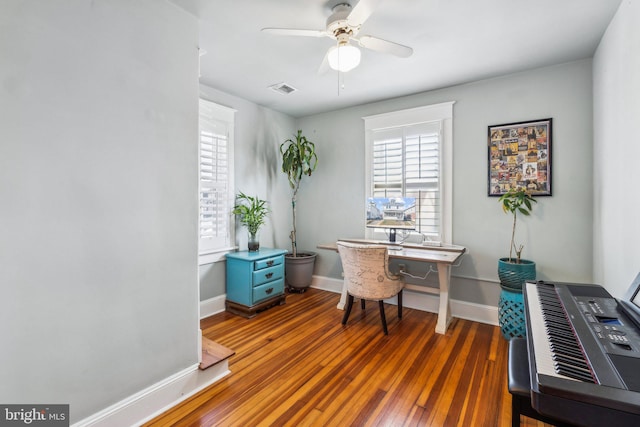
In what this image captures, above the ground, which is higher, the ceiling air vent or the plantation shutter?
the ceiling air vent

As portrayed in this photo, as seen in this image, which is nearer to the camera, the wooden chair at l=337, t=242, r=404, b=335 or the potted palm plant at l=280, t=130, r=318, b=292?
the wooden chair at l=337, t=242, r=404, b=335

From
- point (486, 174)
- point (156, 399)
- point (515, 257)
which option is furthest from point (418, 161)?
point (156, 399)

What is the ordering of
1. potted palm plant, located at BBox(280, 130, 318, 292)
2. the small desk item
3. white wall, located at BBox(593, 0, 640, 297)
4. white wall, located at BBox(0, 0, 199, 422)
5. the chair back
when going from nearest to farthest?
1. white wall, located at BBox(0, 0, 199, 422)
2. white wall, located at BBox(593, 0, 640, 297)
3. the chair back
4. the small desk item
5. potted palm plant, located at BBox(280, 130, 318, 292)

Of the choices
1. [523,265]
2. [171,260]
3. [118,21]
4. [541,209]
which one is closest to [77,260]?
[171,260]

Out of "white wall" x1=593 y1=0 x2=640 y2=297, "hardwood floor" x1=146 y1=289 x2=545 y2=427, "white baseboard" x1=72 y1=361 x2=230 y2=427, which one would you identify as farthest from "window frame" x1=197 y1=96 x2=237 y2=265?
"white wall" x1=593 y1=0 x2=640 y2=297

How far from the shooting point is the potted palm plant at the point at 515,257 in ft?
8.38

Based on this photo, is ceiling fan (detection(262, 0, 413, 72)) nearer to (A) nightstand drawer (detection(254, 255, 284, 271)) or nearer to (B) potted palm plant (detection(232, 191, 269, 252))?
(B) potted palm plant (detection(232, 191, 269, 252))

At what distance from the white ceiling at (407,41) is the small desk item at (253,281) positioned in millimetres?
1953

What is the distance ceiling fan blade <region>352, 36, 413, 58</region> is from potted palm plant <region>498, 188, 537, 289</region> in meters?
1.65

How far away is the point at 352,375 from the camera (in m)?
2.13

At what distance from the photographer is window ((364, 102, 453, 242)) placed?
130 inches

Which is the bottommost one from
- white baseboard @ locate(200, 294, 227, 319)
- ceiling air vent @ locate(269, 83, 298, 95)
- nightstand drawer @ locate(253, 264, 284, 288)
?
white baseboard @ locate(200, 294, 227, 319)

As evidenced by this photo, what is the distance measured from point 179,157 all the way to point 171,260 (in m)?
0.67

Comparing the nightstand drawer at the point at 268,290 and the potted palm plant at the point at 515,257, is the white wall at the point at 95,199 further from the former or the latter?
the potted palm plant at the point at 515,257
